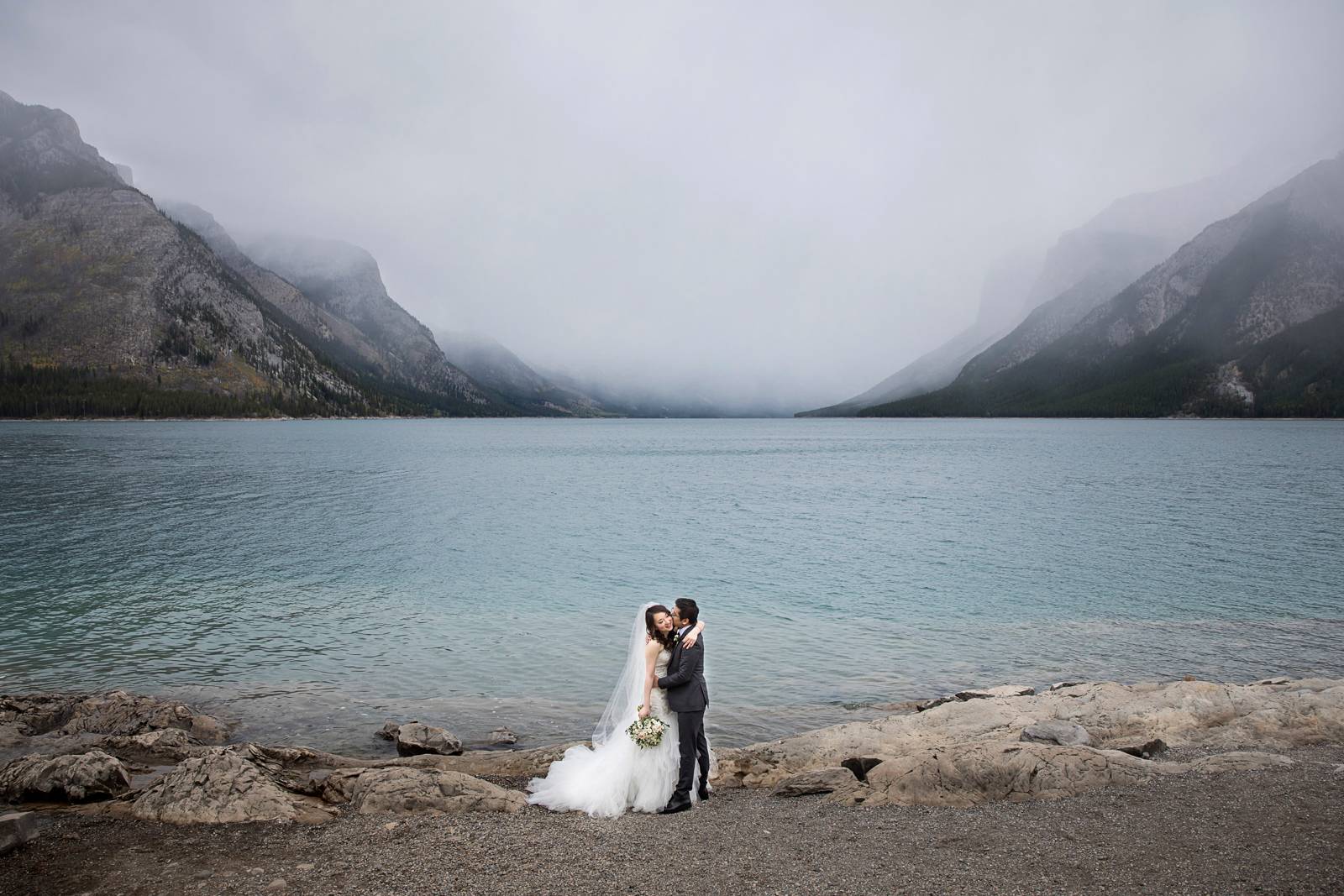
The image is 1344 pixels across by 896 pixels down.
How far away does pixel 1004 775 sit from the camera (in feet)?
43.0

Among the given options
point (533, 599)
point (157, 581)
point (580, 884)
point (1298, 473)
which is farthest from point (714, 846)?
point (1298, 473)

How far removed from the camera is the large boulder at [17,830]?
10.7 m

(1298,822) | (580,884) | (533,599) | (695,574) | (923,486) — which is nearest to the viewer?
(580,884)

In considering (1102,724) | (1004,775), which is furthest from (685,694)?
(1102,724)

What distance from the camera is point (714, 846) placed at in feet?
36.1

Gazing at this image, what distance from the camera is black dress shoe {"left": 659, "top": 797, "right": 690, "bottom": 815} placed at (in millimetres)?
12781

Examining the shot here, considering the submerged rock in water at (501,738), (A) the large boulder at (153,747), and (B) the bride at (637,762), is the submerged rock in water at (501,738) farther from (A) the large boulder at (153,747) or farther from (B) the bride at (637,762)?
(A) the large boulder at (153,747)

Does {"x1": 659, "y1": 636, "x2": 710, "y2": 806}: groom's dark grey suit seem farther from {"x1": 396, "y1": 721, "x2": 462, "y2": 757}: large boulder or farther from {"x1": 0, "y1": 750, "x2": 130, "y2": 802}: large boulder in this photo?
{"x1": 0, "y1": 750, "x2": 130, "y2": 802}: large boulder

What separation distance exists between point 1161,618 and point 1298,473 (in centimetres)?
7768

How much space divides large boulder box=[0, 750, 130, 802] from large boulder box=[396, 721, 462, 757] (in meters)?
5.29

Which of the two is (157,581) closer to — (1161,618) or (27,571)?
(27,571)

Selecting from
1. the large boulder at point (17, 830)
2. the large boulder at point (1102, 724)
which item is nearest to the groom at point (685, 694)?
the large boulder at point (1102, 724)

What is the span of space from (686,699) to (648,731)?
0.86 m

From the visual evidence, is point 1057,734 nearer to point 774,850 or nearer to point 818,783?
point 818,783
